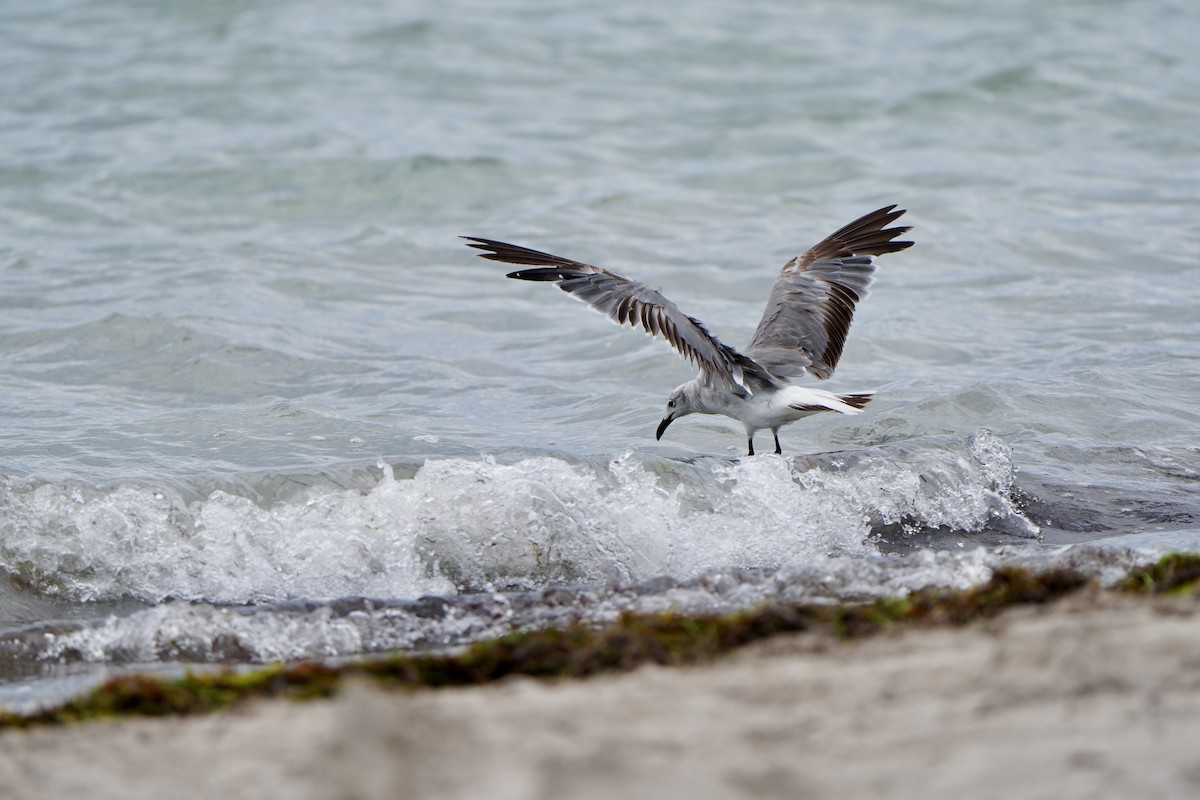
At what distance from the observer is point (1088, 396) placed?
9.34 meters

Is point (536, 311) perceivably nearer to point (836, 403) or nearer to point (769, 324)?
point (769, 324)

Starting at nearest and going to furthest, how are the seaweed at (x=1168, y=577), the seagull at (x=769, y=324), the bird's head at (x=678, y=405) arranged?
the seaweed at (x=1168, y=577), the seagull at (x=769, y=324), the bird's head at (x=678, y=405)

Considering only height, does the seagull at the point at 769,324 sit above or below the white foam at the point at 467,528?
above

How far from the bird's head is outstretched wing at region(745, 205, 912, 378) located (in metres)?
0.42

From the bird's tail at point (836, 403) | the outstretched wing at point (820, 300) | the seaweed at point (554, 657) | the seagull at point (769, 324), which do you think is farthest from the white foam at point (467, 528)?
the seaweed at point (554, 657)

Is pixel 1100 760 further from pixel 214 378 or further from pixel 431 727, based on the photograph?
pixel 214 378

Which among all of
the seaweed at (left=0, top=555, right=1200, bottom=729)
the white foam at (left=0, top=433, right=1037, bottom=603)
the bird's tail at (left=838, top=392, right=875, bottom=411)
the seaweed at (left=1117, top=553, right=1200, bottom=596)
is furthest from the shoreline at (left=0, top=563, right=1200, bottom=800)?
the bird's tail at (left=838, top=392, right=875, bottom=411)

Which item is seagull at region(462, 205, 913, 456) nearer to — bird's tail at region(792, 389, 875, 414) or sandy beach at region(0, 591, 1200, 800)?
bird's tail at region(792, 389, 875, 414)

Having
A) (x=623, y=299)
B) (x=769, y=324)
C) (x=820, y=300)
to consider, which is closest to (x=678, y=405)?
(x=769, y=324)

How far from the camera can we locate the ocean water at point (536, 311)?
6387mm

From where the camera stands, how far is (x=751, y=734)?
10.6 feet

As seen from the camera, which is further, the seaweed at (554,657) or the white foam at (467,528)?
the white foam at (467,528)

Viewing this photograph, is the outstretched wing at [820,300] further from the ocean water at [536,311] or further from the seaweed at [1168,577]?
the seaweed at [1168,577]

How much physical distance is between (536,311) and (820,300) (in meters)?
3.62
